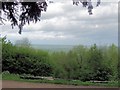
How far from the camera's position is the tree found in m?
4.50

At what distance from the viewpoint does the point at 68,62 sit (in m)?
8.02

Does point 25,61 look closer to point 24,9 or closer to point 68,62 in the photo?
point 68,62

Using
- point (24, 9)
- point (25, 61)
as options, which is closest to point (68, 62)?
point (25, 61)

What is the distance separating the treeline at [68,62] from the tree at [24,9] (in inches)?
108

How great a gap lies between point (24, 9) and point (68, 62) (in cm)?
366

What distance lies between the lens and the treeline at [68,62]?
7.79m

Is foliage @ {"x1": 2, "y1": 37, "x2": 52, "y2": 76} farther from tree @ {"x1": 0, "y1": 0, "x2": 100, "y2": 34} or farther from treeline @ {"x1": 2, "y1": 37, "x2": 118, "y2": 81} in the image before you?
tree @ {"x1": 0, "y1": 0, "x2": 100, "y2": 34}

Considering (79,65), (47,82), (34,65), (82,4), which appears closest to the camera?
(82,4)

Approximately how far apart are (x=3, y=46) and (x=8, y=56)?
0.65m

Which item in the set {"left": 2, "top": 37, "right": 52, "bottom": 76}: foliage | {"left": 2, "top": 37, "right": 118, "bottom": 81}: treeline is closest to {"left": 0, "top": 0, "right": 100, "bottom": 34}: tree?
{"left": 2, "top": 37, "right": 118, "bottom": 81}: treeline

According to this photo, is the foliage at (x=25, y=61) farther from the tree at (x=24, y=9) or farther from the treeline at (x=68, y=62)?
the tree at (x=24, y=9)

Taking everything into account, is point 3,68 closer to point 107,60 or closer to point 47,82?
point 47,82

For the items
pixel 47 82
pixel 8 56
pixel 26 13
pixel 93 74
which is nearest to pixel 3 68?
pixel 8 56

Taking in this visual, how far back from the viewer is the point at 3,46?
8.38 meters
